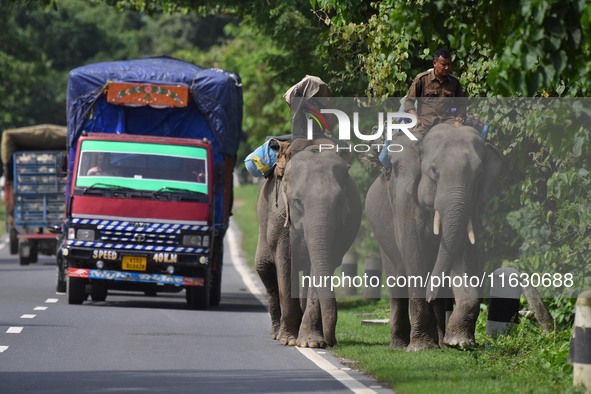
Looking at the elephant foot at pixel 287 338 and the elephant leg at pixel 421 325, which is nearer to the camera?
the elephant leg at pixel 421 325

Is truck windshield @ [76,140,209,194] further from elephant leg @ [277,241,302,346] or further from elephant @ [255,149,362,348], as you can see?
elephant leg @ [277,241,302,346]

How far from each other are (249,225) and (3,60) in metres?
10.2

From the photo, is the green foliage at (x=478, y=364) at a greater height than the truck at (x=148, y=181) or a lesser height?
lesser

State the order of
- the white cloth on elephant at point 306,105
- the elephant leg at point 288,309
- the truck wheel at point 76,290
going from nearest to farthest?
the elephant leg at point 288,309 → the white cloth on elephant at point 306,105 → the truck wheel at point 76,290

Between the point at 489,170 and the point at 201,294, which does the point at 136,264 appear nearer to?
the point at 201,294

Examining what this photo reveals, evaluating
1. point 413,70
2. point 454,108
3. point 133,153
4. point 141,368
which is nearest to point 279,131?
point 133,153

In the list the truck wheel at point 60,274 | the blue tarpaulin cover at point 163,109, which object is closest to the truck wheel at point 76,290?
the truck wheel at point 60,274

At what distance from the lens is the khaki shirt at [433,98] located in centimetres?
1530

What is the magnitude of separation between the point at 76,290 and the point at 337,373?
1004 centimetres

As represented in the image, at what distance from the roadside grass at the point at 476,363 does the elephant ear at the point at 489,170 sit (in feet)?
4.53

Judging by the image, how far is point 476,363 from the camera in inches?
529

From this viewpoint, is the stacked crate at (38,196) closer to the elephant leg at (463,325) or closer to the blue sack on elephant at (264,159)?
the blue sack on elephant at (264,159)

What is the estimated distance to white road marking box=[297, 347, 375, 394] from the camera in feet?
39.3

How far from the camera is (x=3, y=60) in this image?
54.3 metres
